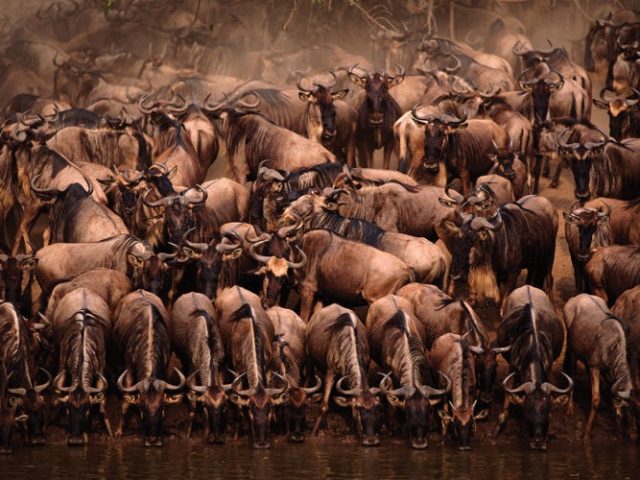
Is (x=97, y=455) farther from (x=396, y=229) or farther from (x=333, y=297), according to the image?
(x=396, y=229)

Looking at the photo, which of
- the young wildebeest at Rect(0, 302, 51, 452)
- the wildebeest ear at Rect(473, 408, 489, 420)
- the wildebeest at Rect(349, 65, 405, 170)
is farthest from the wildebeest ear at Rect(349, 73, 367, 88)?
the wildebeest ear at Rect(473, 408, 489, 420)

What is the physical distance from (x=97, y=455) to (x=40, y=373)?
2.09 m

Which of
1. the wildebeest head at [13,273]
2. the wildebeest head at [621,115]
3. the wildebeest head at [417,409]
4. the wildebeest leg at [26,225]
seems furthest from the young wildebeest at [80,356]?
the wildebeest head at [621,115]

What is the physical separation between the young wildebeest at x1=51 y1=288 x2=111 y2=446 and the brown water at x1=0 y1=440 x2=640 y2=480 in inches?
14.9

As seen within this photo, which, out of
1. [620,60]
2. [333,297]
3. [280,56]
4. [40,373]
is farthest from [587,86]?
[40,373]

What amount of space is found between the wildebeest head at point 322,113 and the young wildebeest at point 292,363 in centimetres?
569

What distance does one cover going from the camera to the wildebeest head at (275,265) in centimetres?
2061

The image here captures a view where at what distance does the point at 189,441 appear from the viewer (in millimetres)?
18797

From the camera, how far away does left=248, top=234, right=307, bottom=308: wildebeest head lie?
20.6m

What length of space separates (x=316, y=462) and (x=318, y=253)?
369 centimetres

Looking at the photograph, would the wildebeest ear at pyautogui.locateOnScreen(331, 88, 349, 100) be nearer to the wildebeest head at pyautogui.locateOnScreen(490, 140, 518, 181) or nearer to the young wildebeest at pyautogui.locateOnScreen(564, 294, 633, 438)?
the wildebeest head at pyautogui.locateOnScreen(490, 140, 518, 181)

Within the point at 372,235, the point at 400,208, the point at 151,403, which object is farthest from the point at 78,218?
the point at 151,403

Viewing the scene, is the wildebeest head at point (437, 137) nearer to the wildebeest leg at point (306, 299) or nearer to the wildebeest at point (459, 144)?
the wildebeest at point (459, 144)

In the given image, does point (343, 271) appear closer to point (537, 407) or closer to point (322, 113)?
point (537, 407)
